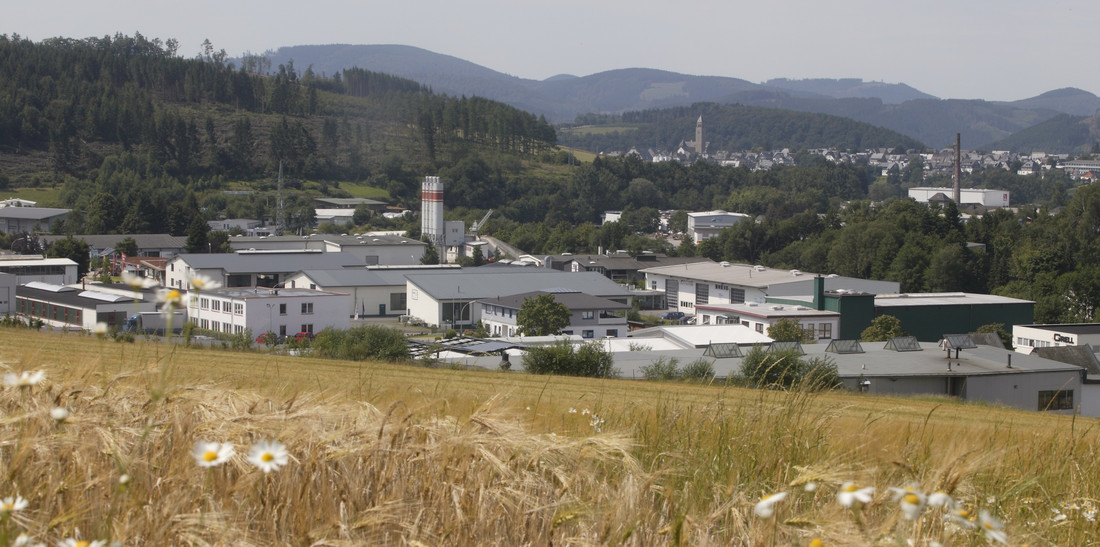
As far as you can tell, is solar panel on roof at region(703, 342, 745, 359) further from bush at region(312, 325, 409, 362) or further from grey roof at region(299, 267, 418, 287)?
grey roof at region(299, 267, 418, 287)

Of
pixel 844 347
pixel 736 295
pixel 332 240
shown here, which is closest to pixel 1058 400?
pixel 844 347

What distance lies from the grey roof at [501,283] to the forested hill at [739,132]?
439ft

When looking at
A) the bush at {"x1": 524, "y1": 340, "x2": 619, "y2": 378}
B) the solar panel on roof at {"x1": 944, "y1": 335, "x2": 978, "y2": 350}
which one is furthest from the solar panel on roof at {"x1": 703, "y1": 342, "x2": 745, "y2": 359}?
the solar panel on roof at {"x1": 944, "y1": 335, "x2": 978, "y2": 350}

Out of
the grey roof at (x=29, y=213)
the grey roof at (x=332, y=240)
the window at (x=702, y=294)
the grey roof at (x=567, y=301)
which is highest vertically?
the grey roof at (x=29, y=213)

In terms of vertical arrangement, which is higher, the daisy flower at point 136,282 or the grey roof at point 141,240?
the daisy flower at point 136,282

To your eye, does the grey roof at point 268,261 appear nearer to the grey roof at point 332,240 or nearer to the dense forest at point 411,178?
the grey roof at point 332,240

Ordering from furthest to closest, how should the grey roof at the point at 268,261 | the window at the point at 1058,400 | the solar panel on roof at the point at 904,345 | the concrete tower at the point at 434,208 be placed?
the concrete tower at the point at 434,208 → the grey roof at the point at 268,261 → the solar panel on roof at the point at 904,345 → the window at the point at 1058,400

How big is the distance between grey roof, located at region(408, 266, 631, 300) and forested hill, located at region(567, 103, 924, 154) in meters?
134

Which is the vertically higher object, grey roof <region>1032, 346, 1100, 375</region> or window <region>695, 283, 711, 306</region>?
grey roof <region>1032, 346, 1100, 375</region>

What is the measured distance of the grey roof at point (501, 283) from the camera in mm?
29047

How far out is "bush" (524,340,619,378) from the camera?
38.9 feet

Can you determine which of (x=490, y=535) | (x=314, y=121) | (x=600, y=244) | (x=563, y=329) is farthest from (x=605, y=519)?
(x=314, y=121)

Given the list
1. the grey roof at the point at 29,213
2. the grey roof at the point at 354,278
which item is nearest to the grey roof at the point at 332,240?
the grey roof at the point at 29,213

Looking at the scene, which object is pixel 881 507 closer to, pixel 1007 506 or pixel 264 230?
pixel 1007 506
